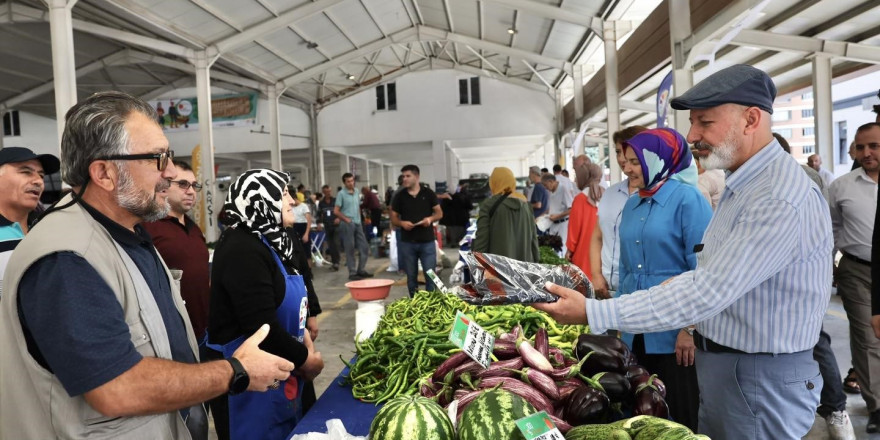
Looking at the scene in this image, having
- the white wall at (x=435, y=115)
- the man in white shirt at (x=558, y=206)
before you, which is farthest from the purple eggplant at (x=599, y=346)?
the white wall at (x=435, y=115)

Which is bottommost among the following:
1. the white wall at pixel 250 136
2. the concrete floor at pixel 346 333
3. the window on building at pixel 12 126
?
the concrete floor at pixel 346 333

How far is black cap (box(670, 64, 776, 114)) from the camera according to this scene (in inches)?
65.8

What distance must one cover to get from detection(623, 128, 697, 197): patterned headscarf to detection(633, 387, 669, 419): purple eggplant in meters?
1.19

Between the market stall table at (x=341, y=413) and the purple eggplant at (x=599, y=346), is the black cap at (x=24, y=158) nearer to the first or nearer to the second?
the market stall table at (x=341, y=413)

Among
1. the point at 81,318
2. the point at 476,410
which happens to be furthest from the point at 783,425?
the point at 81,318

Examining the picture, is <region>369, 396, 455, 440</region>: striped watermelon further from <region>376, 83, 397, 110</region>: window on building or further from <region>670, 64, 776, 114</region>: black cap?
<region>376, 83, 397, 110</region>: window on building

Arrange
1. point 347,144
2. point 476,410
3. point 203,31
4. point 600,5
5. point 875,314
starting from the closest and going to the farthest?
1. point 476,410
2. point 875,314
3. point 600,5
4. point 203,31
5. point 347,144

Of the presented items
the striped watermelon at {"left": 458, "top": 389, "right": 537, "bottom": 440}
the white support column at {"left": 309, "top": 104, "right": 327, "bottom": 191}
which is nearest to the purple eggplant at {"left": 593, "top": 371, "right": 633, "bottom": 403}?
the striped watermelon at {"left": 458, "top": 389, "right": 537, "bottom": 440}

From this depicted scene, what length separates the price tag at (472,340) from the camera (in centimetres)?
185

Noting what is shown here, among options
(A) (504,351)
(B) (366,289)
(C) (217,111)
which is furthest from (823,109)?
(C) (217,111)

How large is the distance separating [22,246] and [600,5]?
1176 centimetres

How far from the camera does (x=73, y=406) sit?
1292 millimetres

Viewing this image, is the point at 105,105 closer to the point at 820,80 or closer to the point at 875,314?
the point at 875,314

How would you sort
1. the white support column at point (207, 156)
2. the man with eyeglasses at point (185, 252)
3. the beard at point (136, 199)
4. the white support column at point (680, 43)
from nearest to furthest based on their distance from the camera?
the beard at point (136, 199)
the man with eyeglasses at point (185, 252)
the white support column at point (680, 43)
the white support column at point (207, 156)
